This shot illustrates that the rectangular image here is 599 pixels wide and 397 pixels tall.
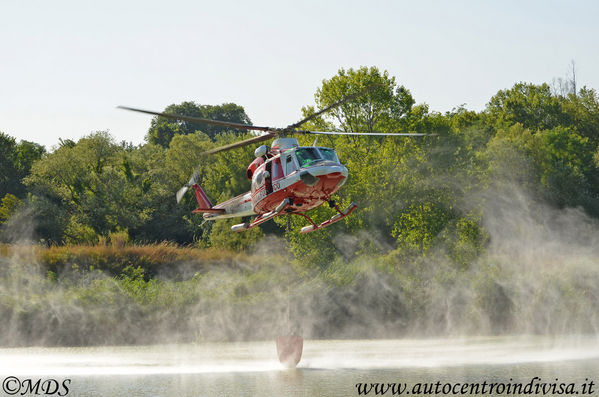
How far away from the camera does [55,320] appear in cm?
5250

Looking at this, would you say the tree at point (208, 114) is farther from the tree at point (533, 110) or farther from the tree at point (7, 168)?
the tree at point (533, 110)

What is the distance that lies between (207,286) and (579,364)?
28.2 meters

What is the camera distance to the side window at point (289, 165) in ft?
106

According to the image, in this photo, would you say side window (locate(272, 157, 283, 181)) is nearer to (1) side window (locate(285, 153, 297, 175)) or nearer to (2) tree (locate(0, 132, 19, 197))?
(1) side window (locate(285, 153, 297, 175))

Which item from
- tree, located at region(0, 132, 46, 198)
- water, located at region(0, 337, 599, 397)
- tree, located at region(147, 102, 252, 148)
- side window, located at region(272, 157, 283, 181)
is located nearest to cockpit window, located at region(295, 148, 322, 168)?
side window, located at region(272, 157, 283, 181)

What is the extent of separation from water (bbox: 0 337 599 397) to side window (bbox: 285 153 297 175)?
9650mm

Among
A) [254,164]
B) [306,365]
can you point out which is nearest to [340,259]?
[306,365]

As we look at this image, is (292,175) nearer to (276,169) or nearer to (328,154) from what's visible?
(276,169)

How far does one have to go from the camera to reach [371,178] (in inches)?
2515

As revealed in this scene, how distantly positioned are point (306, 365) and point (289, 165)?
14365 millimetres

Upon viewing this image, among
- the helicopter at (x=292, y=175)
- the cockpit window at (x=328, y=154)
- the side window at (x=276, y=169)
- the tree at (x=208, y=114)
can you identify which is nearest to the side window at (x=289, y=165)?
the helicopter at (x=292, y=175)

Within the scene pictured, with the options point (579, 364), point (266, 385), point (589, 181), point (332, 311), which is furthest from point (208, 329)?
point (589, 181)

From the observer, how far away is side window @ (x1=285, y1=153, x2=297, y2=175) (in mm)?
32344

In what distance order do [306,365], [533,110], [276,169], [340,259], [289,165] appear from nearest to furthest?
[289,165]
[276,169]
[306,365]
[340,259]
[533,110]
